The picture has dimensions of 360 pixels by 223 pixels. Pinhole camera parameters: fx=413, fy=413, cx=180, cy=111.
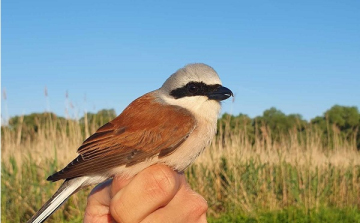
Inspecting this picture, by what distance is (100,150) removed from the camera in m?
2.82

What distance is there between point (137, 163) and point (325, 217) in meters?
6.25

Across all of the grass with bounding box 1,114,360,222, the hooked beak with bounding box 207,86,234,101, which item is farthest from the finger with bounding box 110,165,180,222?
the grass with bounding box 1,114,360,222

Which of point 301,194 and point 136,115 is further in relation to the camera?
point 301,194

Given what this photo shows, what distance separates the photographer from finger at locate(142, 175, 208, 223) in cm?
241

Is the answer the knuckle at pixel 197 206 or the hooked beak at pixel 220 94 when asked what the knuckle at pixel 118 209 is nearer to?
the knuckle at pixel 197 206

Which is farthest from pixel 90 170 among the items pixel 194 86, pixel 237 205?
pixel 237 205

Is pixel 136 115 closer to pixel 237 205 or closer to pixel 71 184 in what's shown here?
pixel 71 184

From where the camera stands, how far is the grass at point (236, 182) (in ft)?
25.9

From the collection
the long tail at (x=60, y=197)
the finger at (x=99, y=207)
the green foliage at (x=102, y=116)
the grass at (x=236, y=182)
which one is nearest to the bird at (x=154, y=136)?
the long tail at (x=60, y=197)

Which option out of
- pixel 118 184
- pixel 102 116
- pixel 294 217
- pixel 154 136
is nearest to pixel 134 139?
pixel 154 136

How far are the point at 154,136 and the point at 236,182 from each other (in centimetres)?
620

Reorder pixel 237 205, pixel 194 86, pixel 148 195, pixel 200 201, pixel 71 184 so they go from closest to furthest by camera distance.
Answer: pixel 148 195 → pixel 200 201 → pixel 71 184 → pixel 194 86 → pixel 237 205

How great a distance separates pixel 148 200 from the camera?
2.38 m

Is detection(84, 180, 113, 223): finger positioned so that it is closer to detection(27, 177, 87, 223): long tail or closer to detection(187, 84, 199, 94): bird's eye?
detection(27, 177, 87, 223): long tail
